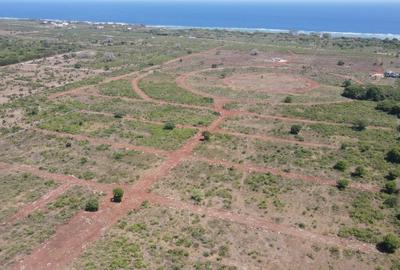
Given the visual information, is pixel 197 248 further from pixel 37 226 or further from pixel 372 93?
pixel 372 93

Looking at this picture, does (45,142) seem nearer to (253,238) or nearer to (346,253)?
(253,238)

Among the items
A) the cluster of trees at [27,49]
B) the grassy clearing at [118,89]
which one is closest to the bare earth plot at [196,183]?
the grassy clearing at [118,89]

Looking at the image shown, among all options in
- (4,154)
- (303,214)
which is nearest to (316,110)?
(303,214)

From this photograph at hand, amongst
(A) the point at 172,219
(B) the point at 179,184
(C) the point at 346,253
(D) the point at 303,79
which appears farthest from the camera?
(D) the point at 303,79

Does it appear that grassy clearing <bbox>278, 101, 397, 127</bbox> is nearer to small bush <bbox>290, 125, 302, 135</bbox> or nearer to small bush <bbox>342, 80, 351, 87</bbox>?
small bush <bbox>290, 125, 302, 135</bbox>

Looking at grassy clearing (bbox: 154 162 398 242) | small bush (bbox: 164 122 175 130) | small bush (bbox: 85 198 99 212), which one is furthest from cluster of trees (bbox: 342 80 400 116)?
small bush (bbox: 85 198 99 212)

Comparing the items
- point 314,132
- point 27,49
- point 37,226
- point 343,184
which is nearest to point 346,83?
point 314,132

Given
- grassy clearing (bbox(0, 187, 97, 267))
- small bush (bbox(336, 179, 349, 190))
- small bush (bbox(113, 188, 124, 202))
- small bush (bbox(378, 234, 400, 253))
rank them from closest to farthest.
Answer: grassy clearing (bbox(0, 187, 97, 267)) < small bush (bbox(378, 234, 400, 253)) < small bush (bbox(113, 188, 124, 202)) < small bush (bbox(336, 179, 349, 190))
